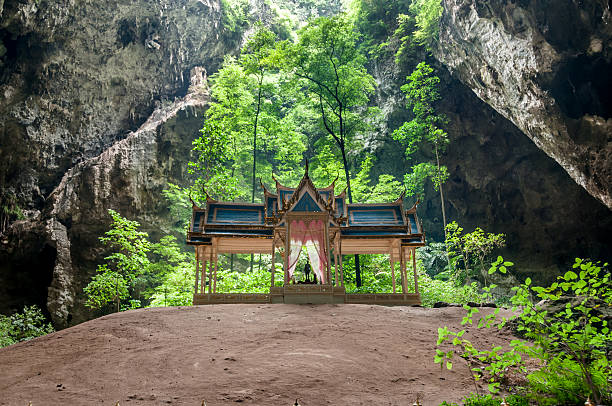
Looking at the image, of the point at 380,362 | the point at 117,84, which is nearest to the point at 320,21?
the point at 117,84

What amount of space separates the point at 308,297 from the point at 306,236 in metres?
2.41

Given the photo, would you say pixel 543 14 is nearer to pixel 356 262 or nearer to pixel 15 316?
pixel 356 262

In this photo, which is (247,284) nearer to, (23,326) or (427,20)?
(23,326)

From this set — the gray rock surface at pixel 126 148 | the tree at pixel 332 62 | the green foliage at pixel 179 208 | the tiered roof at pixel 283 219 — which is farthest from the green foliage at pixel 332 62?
the green foliage at pixel 179 208

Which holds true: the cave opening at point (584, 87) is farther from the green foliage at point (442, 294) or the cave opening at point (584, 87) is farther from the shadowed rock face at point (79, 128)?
the shadowed rock face at point (79, 128)

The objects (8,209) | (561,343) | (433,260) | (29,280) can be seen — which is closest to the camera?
(561,343)

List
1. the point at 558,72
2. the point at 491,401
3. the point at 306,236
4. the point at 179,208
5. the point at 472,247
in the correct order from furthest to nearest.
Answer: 1. the point at 179,208
2. the point at 472,247
3. the point at 558,72
4. the point at 306,236
5. the point at 491,401

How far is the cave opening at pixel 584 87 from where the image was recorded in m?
15.8

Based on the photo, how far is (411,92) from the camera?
87.7ft

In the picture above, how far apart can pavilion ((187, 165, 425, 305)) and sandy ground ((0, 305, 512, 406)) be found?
177cm

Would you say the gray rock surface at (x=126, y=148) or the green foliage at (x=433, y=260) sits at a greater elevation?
the gray rock surface at (x=126, y=148)

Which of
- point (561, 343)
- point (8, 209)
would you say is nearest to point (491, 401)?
point (561, 343)

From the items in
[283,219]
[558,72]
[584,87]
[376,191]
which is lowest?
[283,219]

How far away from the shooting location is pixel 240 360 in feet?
26.1
